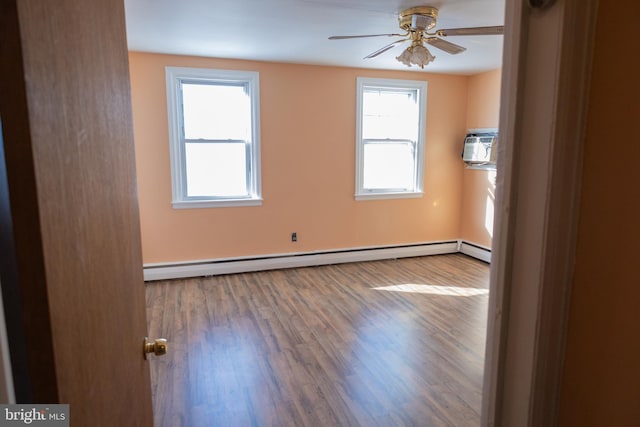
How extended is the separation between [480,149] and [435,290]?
6.70ft

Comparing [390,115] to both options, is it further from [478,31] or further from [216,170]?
[478,31]

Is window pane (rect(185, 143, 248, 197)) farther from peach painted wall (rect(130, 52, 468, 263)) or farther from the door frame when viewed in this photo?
the door frame

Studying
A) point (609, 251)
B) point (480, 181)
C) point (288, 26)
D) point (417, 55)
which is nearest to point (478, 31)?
point (417, 55)

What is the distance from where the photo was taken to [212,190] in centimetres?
442

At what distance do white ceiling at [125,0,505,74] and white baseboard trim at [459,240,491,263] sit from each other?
2349 mm

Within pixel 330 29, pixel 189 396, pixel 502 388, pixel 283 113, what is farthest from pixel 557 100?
pixel 283 113

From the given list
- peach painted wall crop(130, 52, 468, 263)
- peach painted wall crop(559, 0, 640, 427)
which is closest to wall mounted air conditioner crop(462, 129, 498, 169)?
peach painted wall crop(130, 52, 468, 263)

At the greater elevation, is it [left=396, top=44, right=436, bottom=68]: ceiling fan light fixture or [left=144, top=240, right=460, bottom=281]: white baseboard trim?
[left=396, top=44, right=436, bottom=68]: ceiling fan light fixture

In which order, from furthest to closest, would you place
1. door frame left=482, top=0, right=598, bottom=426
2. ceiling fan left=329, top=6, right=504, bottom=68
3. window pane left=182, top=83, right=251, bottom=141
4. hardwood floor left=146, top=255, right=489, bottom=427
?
window pane left=182, top=83, right=251, bottom=141 → ceiling fan left=329, top=6, right=504, bottom=68 → hardwood floor left=146, top=255, right=489, bottom=427 → door frame left=482, top=0, right=598, bottom=426

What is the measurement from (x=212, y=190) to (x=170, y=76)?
128cm

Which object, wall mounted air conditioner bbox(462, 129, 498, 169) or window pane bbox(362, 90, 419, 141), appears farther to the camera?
window pane bbox(362, 90, 419, 141)

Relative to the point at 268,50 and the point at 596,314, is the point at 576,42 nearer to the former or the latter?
the point at 596,314

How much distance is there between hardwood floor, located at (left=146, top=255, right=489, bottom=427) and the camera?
212cm
